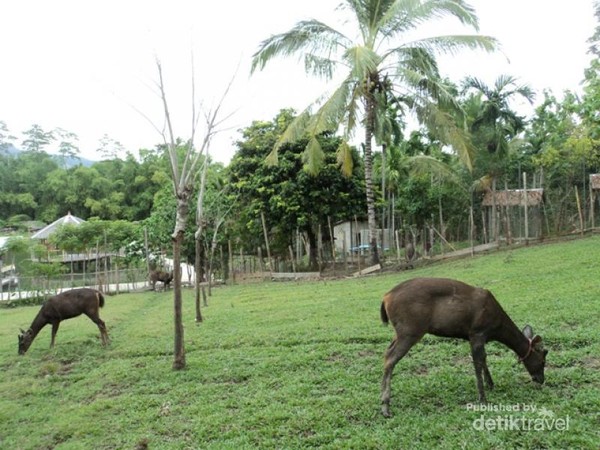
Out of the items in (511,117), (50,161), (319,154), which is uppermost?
(50,161)

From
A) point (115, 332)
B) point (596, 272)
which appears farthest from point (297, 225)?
point (596, 272)

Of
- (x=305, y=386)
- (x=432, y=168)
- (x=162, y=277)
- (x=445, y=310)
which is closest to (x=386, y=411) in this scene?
(x=445, y=310)

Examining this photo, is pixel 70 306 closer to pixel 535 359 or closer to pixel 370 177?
pixel 535 359

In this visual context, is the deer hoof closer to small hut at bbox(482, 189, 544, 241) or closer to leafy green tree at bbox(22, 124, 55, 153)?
small hut at bbox(482, 189, 544, 241)

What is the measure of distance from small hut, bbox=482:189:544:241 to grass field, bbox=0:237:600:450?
6.97m

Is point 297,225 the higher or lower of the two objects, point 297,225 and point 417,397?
the higher

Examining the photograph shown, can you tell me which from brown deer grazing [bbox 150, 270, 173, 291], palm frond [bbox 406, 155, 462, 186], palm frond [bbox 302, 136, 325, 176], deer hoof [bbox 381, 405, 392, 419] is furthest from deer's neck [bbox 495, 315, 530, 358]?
brown deer grazing [bbox 150, 270, 173, 291]

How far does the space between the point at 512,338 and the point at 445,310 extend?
2.85ft

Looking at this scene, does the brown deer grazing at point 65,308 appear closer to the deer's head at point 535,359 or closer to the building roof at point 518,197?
the deer's head at point 535,359

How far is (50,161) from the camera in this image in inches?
2108

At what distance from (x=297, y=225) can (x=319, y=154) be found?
175 inches

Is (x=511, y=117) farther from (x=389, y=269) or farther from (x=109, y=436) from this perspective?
(x=109, y=436)

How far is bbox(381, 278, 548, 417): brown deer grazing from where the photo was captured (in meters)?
5.12

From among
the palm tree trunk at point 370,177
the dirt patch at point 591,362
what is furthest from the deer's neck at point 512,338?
the palm tree trunk at point 370,177
